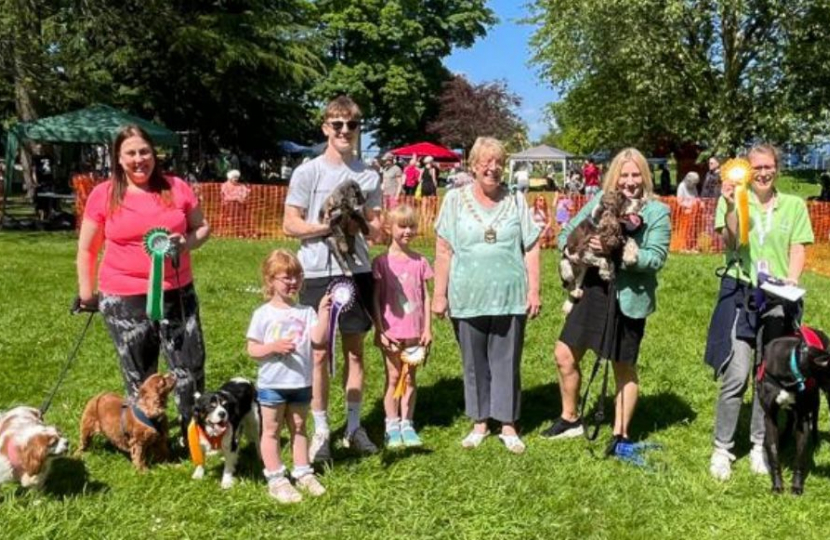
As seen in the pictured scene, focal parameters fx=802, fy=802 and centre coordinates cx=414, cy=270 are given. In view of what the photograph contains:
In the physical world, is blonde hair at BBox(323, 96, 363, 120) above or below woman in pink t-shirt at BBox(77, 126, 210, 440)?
above

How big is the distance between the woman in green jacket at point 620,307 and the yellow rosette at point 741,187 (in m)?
0.43

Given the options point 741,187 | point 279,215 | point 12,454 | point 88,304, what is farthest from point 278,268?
point 279,215

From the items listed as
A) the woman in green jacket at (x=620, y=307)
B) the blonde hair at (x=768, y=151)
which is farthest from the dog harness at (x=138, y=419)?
the blonde hair at (x=768, y=151)

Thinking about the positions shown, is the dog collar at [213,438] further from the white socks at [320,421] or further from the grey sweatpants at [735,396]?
the grey sweatpants at [735,396]

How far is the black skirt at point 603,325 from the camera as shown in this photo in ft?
14.7

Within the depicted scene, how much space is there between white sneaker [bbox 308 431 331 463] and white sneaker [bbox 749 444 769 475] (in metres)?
2.31

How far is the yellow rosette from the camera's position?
3951 millimetres

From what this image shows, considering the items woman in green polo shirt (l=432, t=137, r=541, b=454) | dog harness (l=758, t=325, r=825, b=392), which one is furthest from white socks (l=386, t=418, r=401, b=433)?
dog harness (l=758, t=325, r=825, b=392)

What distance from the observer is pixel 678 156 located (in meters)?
32.0

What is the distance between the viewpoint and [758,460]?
4391 millimetres

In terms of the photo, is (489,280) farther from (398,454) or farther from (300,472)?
(300,472)

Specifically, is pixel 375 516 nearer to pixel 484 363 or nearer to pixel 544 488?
pixel 544 488

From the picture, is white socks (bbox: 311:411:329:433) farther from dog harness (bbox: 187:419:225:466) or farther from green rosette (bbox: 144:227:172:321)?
green rosette (bbox: 144:227:172:321)

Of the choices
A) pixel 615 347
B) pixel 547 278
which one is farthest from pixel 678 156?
pixel 615 347
